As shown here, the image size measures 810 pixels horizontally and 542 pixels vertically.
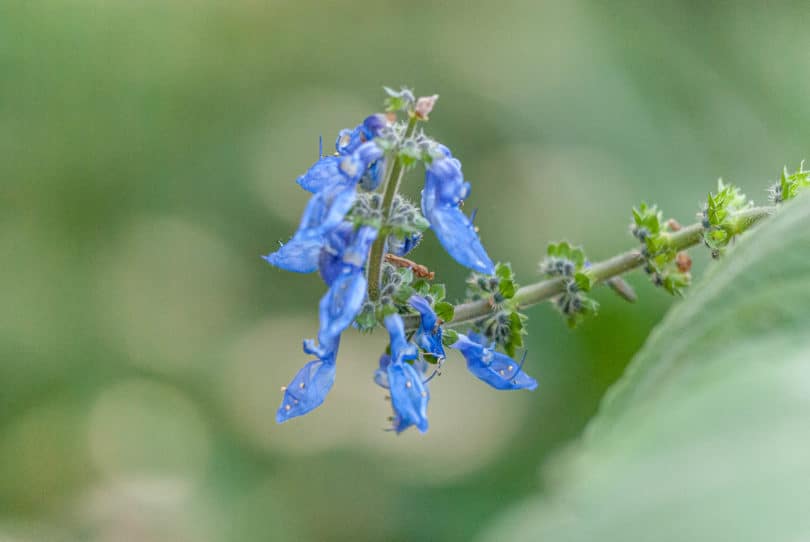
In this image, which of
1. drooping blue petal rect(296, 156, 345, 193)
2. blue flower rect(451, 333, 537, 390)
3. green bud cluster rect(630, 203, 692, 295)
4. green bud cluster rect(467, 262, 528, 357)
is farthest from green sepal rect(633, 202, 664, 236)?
drooping blue petal rect(296, 156, 345, 193)

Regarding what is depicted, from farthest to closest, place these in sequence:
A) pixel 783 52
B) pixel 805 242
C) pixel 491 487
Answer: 1. pixel 783 52
2. pixel 491 487
3. pixel 805 242

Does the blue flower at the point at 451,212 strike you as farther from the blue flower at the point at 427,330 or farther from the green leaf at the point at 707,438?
the green leaf at the point at 707,438

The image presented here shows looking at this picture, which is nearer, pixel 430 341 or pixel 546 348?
pixel 430 341

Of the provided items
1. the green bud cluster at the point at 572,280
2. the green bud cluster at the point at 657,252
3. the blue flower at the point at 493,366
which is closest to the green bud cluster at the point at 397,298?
the blue flower at the point at 493,366

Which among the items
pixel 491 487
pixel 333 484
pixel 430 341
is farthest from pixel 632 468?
pixel 333 484

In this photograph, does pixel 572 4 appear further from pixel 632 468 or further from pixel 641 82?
pixel 632 468

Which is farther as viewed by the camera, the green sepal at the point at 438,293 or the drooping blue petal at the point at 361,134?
the green sepal at the point at 438,293
